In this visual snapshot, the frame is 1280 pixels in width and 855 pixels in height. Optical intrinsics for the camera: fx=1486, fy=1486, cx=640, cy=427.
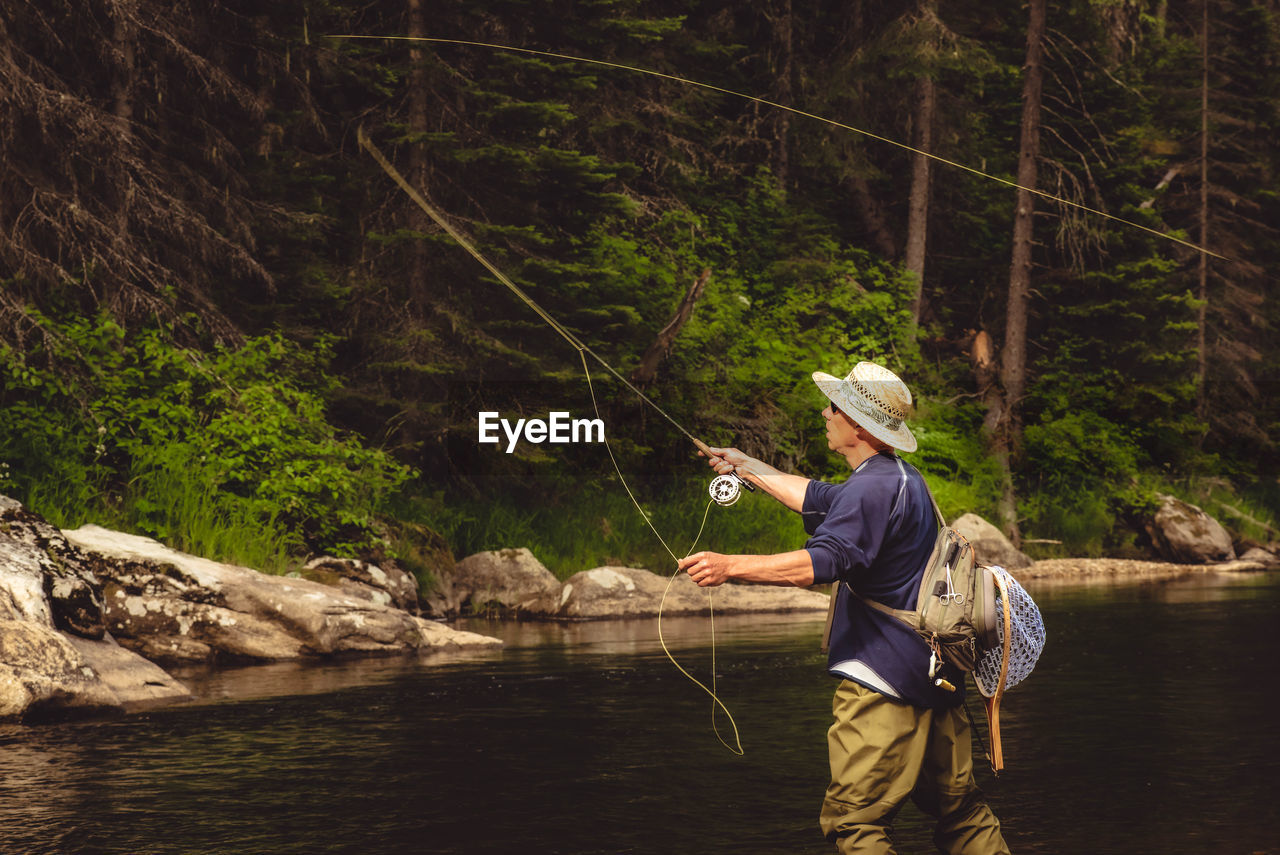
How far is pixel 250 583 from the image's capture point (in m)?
Result: 13.0

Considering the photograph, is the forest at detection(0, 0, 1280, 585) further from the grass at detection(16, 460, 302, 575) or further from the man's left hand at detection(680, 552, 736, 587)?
the man's left hand at detection(680, 552, 736, 587)

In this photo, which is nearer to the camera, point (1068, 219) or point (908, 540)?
point (908, 540)

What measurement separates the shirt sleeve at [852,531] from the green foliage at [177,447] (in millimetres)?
11445

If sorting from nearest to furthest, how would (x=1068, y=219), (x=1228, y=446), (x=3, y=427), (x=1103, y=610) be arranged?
(x=3, y=427) < (x=1103, y=610) < (x=1068, y=219) < (x=1228, y=446)

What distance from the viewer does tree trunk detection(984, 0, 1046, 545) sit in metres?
27.9

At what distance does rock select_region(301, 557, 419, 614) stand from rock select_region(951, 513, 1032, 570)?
10267mm

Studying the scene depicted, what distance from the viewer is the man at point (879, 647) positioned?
4.44m

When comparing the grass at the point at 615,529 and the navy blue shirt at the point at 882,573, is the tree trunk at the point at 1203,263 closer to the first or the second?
the grass at the point at 615,529

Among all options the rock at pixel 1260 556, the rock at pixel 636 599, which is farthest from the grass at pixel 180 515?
the rock at pixel 1260 556

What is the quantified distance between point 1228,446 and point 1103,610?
18315 mm

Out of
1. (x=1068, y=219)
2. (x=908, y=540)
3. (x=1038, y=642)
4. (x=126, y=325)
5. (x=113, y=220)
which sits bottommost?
(x=1038, y=642)

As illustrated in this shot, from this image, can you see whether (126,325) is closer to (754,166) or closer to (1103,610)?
(1103,610)

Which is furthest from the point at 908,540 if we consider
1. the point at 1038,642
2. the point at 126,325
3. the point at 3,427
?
the point at 126,325

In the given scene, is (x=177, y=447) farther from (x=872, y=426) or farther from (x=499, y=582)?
(x=872, y=426)
